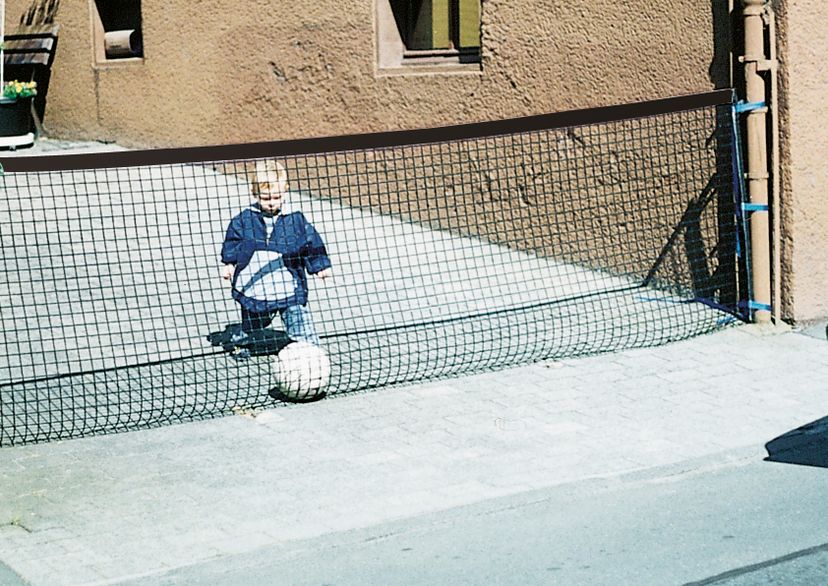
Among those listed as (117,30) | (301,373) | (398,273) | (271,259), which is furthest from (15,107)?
(301,373)

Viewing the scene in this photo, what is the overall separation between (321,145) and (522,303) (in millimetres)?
3006

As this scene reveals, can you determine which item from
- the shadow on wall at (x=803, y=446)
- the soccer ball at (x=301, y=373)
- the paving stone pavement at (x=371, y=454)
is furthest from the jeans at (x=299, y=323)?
the shadow on wall at (x=803, y=446)

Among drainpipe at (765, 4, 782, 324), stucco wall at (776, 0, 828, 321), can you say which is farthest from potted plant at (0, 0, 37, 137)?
stucco wall at (776, 0, 828, 321)

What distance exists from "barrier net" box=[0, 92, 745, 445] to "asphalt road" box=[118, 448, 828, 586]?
226 centimetres

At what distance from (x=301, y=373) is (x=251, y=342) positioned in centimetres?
135

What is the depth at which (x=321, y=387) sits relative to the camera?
25.8 ft

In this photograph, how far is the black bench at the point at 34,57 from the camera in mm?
15961

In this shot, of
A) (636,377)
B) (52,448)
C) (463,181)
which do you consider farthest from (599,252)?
(52,448)

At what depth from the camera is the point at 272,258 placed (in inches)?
345

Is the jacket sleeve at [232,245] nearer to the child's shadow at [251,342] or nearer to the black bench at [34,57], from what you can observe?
the child's shadow at [251,342]

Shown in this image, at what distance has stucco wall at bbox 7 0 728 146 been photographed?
33.8 ft

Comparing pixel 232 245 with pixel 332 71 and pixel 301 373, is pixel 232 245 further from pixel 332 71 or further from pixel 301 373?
pixel 332 71

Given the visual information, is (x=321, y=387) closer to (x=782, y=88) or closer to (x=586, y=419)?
(x=586, y=419)

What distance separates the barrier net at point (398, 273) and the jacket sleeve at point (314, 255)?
0.4 inches
